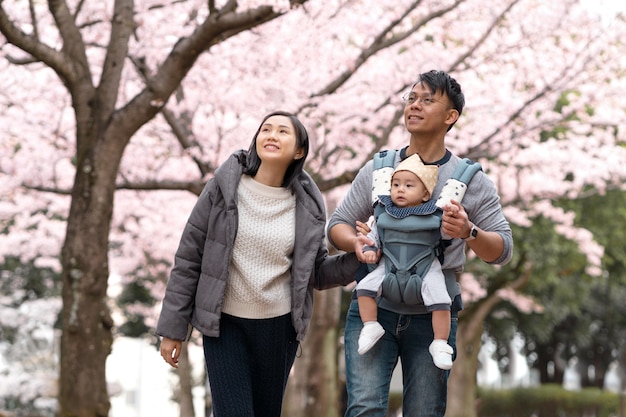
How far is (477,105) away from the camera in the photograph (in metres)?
15.9

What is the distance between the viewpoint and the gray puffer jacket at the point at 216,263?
13.8 feet

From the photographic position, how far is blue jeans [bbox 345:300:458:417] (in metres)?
3.91

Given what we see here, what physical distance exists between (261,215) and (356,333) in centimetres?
71

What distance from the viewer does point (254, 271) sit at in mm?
4285

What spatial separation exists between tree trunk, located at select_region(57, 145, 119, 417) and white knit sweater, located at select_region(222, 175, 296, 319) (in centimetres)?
455

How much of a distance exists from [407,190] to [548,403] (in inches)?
1136

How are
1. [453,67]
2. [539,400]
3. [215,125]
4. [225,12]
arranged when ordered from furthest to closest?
[539,400] → [215,125] → [453,67] → [225,12]

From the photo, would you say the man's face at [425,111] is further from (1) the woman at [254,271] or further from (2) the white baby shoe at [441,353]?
(2) the white baby shoe at [441,353]

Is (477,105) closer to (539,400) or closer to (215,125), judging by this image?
(215,125)

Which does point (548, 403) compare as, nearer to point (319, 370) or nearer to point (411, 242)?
point (319, 370)

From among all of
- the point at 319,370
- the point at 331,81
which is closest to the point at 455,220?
the point at 331,81

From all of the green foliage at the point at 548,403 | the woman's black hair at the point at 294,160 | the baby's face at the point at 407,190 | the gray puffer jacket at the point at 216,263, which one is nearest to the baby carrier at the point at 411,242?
the baby's face at the point at 407,190

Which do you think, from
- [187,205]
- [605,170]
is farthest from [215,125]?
[605,170]

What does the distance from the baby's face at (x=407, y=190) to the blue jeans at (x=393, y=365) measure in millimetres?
437
